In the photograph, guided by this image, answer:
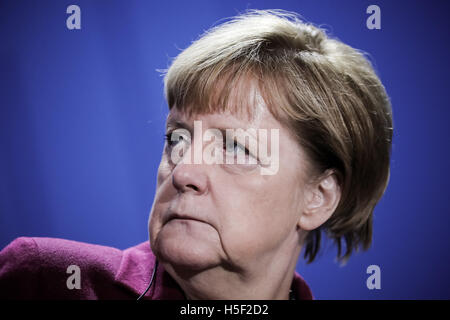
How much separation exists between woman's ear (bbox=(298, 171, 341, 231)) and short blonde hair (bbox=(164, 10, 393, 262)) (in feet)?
0.10

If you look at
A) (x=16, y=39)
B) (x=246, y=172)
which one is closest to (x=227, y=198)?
(x=246, y=172)

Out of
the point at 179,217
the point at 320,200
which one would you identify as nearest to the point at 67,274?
the point at 179,217

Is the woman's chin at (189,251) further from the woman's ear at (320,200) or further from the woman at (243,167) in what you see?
the woman's ear at (320,200)

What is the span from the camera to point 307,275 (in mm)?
1953

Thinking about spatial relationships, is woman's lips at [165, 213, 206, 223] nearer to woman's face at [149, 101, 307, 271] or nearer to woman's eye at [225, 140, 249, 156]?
woman's face at [149, 101, 307, 271]

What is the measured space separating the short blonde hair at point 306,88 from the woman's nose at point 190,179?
0.15m

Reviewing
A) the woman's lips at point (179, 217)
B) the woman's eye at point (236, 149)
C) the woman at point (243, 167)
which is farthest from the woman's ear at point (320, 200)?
the woman's lips at point (179, 217)

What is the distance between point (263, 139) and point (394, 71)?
999 millimetres

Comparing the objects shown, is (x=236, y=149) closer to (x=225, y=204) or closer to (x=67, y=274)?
(x=225, y=204)

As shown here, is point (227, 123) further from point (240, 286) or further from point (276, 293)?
point (276, 293)

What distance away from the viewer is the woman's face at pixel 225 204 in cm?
91

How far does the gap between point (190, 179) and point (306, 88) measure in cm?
38

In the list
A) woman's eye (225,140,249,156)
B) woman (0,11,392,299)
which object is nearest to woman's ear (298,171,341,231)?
woman (0,11,392,299)

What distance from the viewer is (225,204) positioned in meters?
0.93
